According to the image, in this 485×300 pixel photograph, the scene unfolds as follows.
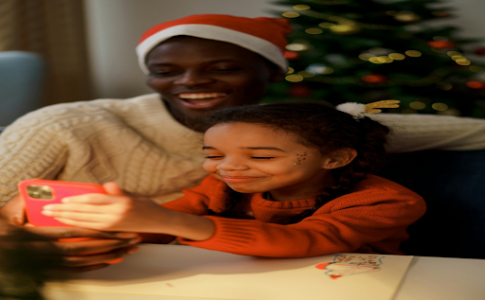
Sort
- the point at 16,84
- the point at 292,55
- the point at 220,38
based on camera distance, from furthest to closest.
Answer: the point at 16,84, the point at 292,55, the point at 220,38

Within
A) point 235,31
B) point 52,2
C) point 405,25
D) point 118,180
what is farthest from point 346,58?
point 52,2

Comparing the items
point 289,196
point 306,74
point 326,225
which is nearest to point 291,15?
point 306,74

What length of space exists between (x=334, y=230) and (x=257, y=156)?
5.8 inches

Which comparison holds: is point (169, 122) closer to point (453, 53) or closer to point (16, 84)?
point (16, 84)

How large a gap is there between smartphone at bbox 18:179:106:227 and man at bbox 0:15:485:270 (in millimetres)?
330

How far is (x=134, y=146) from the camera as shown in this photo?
3.48 ft

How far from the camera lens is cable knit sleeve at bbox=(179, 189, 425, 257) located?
1.92 feet

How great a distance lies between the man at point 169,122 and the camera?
89cm

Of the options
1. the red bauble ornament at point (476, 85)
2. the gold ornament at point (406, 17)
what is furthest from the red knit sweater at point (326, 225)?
the red bauble ornament at point (476, 85)

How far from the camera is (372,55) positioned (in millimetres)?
1631

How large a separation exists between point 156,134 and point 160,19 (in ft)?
0.88

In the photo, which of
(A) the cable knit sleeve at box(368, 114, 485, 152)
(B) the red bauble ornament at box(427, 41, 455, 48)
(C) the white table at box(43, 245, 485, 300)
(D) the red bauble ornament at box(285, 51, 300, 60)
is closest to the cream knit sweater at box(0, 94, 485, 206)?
(A) the cable knit sleeve at box(368, 114, 485, 152)

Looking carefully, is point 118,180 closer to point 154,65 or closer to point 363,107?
point 154,65

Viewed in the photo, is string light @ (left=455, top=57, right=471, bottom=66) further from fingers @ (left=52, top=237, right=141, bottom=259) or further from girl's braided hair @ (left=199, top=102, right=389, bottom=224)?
fingers @ (left=52, top=237, right=141, bottom=259)
